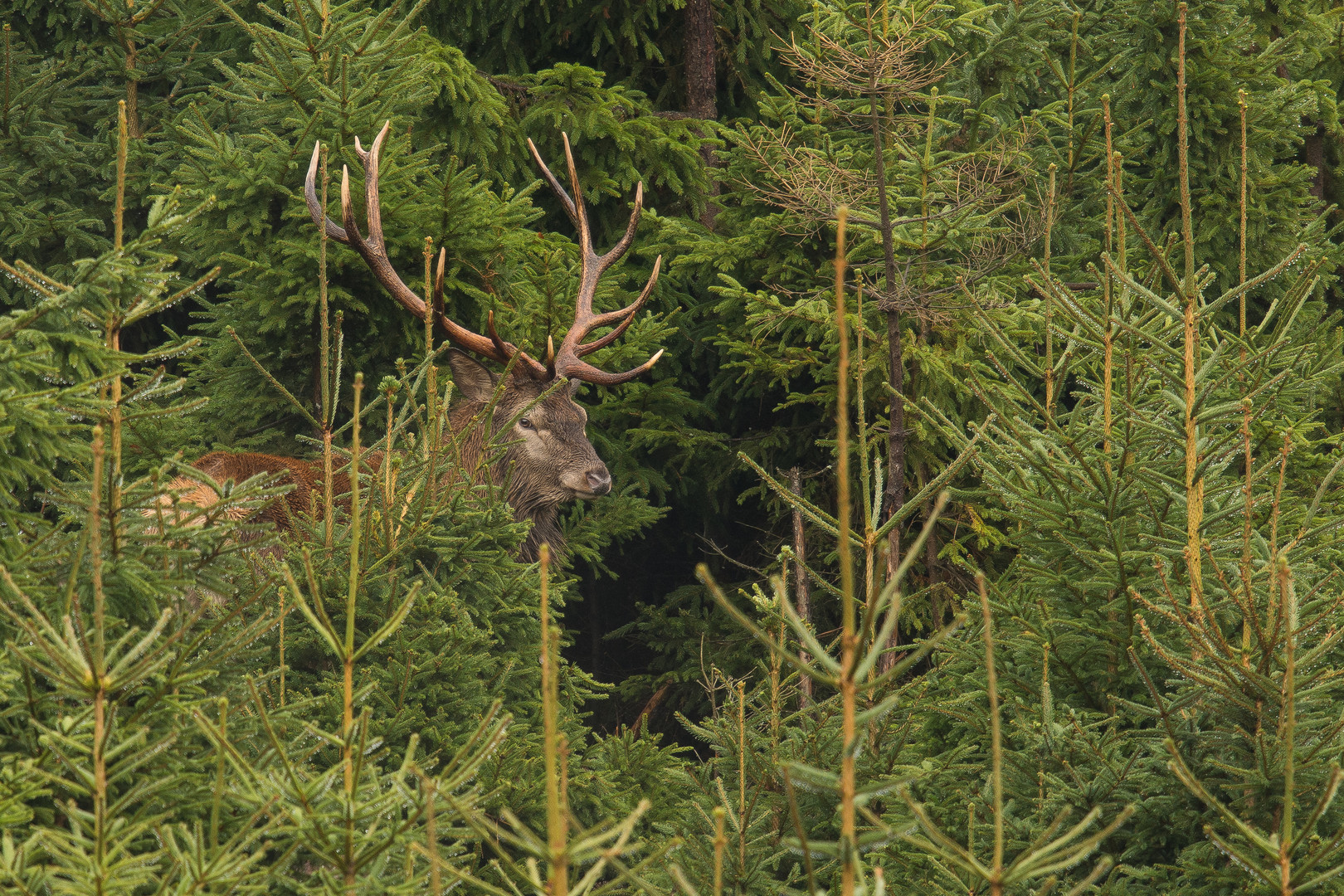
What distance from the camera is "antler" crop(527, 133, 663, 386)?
879cm

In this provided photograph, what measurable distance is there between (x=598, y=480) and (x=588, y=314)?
117 centimetres

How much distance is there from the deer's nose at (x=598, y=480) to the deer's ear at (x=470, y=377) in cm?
76

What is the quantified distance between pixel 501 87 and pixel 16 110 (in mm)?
3431

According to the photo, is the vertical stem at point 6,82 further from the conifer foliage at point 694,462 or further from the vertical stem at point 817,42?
the vertical stem at point 817,42

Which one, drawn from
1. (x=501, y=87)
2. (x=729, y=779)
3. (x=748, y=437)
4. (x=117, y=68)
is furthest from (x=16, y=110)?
(x=729, y=779)

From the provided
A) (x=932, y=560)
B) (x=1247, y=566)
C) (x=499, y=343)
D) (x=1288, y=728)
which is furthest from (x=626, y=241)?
(x=1288, y=728)

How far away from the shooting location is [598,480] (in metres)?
8.50

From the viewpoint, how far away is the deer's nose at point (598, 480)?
27.9 feet

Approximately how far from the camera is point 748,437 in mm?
10391

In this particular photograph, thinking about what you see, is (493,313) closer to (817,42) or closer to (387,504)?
(817,42)

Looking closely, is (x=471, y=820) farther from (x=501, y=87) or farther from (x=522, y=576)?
(x=501, y=87)

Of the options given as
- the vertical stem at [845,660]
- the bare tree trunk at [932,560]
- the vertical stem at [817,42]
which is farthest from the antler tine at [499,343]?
the vertical stem at [845,660]

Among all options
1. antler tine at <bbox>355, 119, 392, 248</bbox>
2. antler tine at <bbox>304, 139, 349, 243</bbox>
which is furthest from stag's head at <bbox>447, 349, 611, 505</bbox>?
antler tine at <bbox>304, 139, 349, 243</bbox>

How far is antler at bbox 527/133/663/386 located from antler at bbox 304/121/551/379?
284mm
